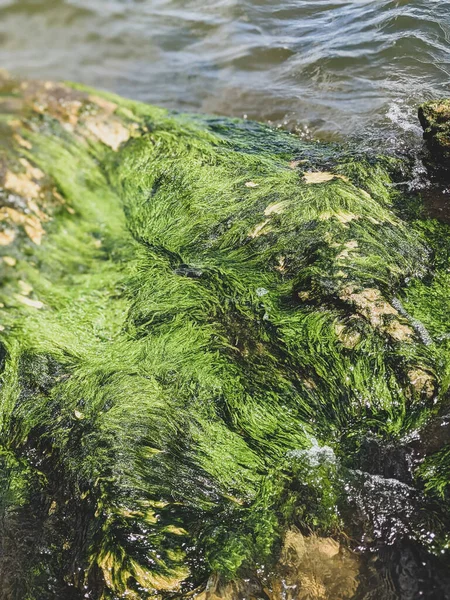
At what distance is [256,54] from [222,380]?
6146 mm

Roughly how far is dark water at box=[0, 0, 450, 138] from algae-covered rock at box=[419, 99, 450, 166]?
585mm

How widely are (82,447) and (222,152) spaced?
10.4 feet

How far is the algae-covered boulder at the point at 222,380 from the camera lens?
2.28 meters

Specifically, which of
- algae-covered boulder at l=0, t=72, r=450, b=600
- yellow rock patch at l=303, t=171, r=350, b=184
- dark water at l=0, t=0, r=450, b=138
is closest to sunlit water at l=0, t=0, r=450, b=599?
dark water at l=0, t=0, r=450, b=138

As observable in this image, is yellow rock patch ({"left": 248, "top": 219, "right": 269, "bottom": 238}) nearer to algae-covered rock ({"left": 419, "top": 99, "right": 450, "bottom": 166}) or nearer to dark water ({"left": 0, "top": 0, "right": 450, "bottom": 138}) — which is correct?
algae-covered rock ({"left": 419, "top": 99, "right": 450, "bottom": 166})

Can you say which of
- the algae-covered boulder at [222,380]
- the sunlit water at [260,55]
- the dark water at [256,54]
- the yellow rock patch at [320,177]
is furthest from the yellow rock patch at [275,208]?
the dark water at [256,54]

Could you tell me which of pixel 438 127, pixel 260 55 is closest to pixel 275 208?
pixel 438 127

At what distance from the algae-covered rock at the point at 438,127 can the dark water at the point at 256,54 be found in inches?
23.0

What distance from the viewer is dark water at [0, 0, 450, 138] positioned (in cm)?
600

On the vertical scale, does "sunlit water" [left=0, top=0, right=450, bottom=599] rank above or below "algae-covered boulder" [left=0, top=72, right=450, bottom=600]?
above

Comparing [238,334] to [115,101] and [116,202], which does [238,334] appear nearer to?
[116,202]

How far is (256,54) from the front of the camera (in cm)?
748

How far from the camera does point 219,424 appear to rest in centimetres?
281

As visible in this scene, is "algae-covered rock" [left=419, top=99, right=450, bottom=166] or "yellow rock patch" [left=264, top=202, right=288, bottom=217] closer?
"yellow rock patch" [left=264, top=202, right=288, bottom=217]
